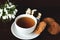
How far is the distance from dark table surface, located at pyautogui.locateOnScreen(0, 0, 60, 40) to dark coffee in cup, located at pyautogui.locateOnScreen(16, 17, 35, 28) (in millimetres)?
55

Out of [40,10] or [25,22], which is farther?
[40,10]

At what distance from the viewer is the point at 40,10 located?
3.03ft

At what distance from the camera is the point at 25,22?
0.81 m

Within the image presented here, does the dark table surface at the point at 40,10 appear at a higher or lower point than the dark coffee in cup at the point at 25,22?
lower

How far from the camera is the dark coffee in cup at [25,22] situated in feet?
2.60

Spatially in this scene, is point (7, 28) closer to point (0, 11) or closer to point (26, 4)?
point (0, 11)

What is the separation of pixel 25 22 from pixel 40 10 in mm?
144

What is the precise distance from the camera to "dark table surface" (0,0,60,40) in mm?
809

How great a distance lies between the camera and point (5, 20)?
2.71 feet

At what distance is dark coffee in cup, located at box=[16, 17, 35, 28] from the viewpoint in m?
0.79

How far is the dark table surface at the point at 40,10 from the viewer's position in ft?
2.65

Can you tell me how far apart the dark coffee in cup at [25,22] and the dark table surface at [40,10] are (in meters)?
0.05

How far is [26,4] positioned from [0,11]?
8.2 inches

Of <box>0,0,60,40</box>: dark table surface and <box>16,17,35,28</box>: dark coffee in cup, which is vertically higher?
<box>16,17,35,28</box>: dark coffee in cup
